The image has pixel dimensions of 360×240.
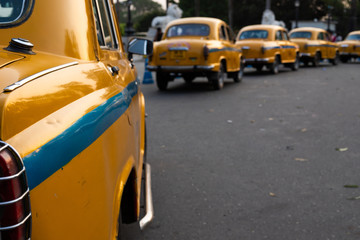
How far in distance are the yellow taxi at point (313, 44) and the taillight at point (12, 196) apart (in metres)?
22.0

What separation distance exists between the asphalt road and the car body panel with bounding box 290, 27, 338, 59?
12010 mm

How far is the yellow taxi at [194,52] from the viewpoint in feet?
39.9

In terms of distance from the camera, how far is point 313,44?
22328mm

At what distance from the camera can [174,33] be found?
13.2 meters

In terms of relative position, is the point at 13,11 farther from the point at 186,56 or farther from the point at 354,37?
the point at 354,37

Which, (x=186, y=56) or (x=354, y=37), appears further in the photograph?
(x=354, y=37)

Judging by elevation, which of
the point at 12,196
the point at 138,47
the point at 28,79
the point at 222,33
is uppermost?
the point at 28,79

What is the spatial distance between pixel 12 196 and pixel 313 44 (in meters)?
22.4

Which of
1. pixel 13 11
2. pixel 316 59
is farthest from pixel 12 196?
pixel 316 59

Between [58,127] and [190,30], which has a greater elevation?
[58,127]

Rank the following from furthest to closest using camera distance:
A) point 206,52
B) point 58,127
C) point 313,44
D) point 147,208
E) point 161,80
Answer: point 313,44 → point 161,80 → point 206,52 → point 147,208 → point 58,127

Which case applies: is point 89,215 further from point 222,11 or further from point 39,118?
point 222,11

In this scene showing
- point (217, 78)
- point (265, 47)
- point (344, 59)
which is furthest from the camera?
point (344, 59)

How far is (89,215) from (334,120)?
7410mm
